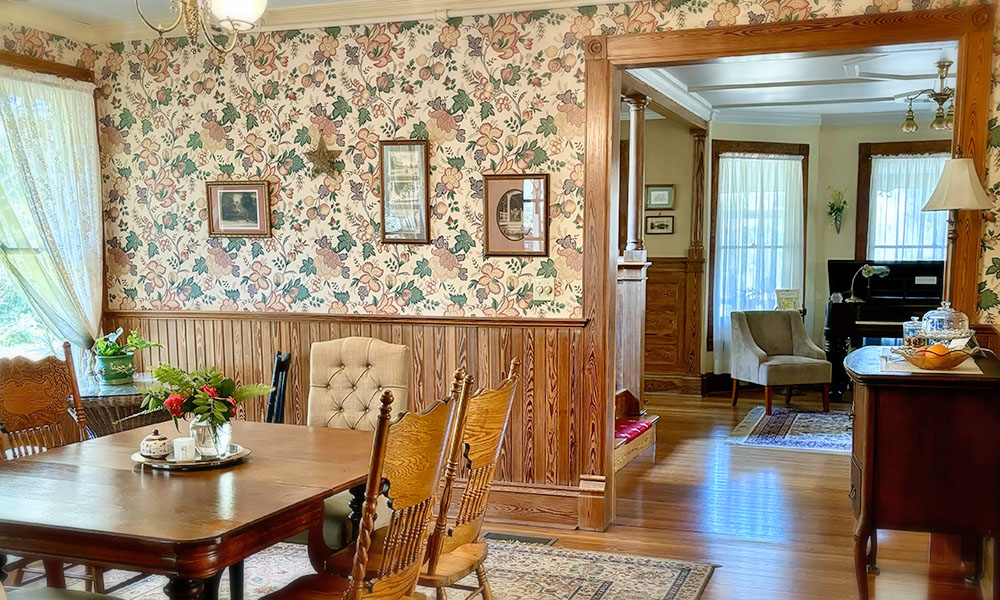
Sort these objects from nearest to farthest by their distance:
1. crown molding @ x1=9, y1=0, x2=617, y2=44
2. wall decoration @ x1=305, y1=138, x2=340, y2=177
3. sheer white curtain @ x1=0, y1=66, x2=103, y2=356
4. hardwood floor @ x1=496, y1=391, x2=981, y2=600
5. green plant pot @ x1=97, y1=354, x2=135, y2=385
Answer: hardwood floor @ x1=496, y1=391, x2=981, y2=600 < crown molding @ x1=9, y1=0, x2=617, y2=44 < green plant pot @ x1=97, y1=354, x2=135, y2=385 < sheer white curtain @ x1=0, y1=66, x2=103, y2=356 < wall decoration @ x1=305, y1=138, x2=340, y2=177

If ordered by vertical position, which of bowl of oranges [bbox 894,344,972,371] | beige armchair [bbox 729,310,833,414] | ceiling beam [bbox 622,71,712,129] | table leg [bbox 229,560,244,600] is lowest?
table leg [bbox 229,560,244,600]

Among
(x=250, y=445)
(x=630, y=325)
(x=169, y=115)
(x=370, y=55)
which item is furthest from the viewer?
(x=630, y=325)

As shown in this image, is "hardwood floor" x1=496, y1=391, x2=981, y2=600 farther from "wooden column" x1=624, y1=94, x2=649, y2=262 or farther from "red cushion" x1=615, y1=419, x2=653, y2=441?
"wooden column" x1=624, y1=94, x2=649, y2=262

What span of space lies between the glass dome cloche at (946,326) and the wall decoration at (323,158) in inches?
118

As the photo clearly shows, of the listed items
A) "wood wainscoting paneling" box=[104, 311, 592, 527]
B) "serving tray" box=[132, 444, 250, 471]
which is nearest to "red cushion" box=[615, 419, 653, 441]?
"wood wainscoting paneling" box=[104, 311, 592, 527]

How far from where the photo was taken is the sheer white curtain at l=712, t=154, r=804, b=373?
27.6 feet

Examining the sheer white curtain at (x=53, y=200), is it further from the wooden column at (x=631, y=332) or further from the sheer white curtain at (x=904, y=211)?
the sheer white curtain at (x=904, y=211)

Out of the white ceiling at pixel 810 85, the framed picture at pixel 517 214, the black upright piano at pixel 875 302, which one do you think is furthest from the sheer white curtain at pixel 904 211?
the framed picture at pixel 517 214

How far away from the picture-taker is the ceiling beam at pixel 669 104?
19.3ft

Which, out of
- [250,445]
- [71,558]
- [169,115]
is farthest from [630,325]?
[71,558]

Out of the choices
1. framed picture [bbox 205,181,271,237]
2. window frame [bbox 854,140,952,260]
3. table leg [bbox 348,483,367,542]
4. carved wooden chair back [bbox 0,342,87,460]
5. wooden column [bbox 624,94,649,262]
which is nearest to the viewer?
table leg [bbox 348,483,367,542]

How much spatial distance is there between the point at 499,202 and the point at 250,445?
193cm

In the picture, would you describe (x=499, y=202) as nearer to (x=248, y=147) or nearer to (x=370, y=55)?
(x=370, y=55)

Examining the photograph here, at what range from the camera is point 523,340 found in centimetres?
442
